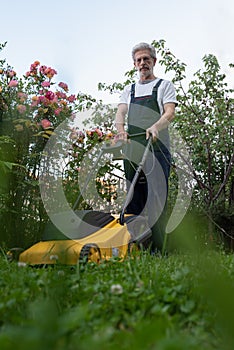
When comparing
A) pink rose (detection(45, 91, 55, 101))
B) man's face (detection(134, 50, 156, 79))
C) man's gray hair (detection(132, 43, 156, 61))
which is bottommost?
pink rose (detection(45, 91, 55, 101))

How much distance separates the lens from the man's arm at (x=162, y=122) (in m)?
3.51

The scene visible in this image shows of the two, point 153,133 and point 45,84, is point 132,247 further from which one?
point 45,84

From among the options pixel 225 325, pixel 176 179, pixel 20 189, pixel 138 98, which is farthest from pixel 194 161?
pixel 225 325

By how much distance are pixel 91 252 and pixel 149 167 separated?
125 centimetres

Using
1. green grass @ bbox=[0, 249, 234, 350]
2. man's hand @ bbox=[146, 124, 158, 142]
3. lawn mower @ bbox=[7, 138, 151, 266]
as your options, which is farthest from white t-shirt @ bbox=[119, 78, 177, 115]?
green grass @ bbox=[0, 249, 234, 350]

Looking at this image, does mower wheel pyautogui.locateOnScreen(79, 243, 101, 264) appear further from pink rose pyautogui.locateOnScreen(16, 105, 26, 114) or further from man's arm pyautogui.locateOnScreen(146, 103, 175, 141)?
pink rose pyautogui.locateOnScreen(16, 105, 26, 114)

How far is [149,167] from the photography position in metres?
3.77

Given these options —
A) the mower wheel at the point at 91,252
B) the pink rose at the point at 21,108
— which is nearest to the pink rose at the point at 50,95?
the pink rose at the point at 21,108

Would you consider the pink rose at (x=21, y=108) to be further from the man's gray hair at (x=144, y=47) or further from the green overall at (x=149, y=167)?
the man's gray hair at (x=144, y=47)

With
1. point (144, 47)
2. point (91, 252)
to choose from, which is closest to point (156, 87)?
point (144, 47)

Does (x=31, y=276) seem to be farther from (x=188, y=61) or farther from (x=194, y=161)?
(x=188, y=61)

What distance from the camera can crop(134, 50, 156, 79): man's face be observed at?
3.98m

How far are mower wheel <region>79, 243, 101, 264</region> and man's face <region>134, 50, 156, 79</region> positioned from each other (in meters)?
1.84

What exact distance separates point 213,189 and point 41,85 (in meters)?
2.34
